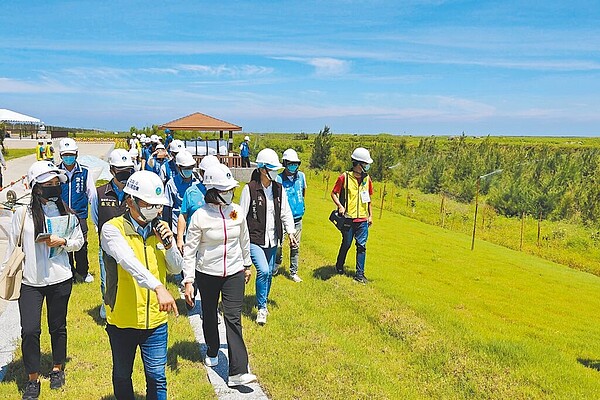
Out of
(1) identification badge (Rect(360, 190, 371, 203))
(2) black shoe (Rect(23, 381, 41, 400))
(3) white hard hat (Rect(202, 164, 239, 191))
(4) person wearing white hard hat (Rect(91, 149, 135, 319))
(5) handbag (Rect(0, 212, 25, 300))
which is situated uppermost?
(3) white hard hat (Rect(202, 164, 239, 191))

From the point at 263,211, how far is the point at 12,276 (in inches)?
114

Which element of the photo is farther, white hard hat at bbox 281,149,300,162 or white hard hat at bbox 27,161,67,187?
white hard hat at bbox 281,149,300,162

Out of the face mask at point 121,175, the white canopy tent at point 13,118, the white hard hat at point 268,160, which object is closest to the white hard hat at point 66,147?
the face mask at point 121,175

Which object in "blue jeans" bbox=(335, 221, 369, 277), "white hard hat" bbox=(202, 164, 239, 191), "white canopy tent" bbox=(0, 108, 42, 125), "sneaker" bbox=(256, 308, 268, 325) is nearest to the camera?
"white hard hat" bbox=(202, 164, 239, 191)

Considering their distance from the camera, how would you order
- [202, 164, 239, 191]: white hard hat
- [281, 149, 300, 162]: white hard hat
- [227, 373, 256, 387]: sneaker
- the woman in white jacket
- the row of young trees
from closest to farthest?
[202, 164, 239, 191]: white hard hat, the woman in white jacket, [227, 373, 256, 387]: sneaker, [281, 149, 300, 162]: white hard hat, the row of young trees

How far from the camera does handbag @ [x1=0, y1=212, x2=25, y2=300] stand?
14.0 ft

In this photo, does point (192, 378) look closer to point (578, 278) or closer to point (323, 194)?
point (578, 278)

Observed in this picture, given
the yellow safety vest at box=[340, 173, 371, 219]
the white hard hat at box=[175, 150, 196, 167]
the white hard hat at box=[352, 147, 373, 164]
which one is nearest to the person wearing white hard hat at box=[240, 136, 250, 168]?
the yellow safety vest at box=[340, 173, 371, 219]

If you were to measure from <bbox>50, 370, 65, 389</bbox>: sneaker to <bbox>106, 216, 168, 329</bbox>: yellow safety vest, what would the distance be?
5.39 feet

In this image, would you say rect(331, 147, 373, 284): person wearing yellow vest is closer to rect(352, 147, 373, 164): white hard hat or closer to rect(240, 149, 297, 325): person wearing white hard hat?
rect(352, 147, 373, 164): white hard hat

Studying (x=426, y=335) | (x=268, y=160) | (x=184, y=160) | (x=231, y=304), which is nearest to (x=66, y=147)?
(x=184, y=160)

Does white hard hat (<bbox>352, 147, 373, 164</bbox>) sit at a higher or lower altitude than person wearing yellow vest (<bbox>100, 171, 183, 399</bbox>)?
higher

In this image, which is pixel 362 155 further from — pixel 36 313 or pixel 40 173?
pixel 36 313

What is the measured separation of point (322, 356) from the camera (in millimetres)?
5902
